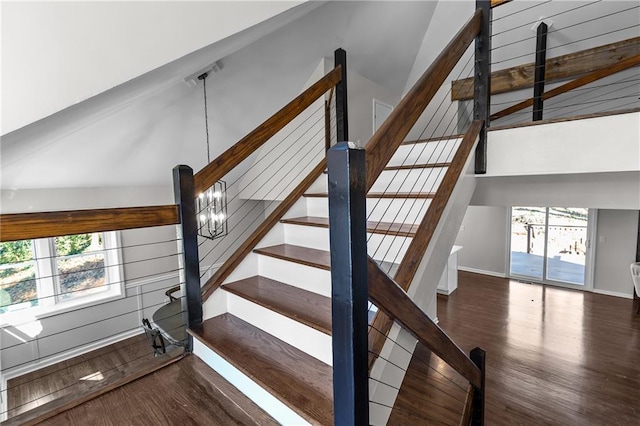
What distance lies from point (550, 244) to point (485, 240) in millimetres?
1317

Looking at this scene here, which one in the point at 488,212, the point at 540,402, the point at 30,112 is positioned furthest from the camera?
the point at 488,212

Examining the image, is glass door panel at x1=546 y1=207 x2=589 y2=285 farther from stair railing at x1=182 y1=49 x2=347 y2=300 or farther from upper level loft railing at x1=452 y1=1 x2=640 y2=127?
stair railing at x1=182 y1=49 x2=347 y2=300

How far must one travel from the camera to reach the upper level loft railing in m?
3.03

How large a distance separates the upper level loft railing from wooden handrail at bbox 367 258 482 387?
2.40 metres

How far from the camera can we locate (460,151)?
1.79 meters

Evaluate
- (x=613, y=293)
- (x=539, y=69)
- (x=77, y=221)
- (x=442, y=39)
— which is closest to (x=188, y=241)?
(x=77, y=221)

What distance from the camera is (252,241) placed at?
213 centimetres

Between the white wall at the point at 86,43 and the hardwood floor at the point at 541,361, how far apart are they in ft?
11.9

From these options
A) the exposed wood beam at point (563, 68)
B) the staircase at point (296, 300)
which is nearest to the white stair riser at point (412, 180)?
the staircase at point (296, 300)

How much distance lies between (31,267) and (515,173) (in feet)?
17.3

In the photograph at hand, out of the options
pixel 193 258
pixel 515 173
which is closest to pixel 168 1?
pixel 193 258

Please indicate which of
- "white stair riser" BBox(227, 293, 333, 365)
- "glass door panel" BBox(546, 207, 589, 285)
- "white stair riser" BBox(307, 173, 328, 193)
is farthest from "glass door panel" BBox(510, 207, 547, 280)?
"white stair riser" BBox(227, 293, 333, 365)

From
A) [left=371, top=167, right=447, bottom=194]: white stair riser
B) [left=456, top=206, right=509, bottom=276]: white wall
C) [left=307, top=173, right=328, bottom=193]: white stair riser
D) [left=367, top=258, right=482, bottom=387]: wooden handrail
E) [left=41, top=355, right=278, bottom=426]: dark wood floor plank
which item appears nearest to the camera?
[left=367, top=258, right=482, bottom=387]: wooden handrail

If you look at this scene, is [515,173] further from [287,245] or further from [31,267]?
[31,267]
